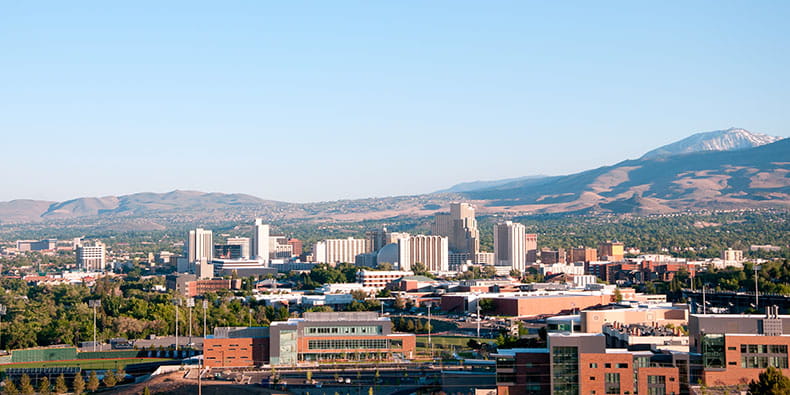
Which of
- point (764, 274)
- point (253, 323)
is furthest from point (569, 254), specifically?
point (253, 323)

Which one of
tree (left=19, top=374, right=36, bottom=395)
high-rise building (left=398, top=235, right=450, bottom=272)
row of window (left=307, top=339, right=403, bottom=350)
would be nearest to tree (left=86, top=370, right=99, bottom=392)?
tree (left=19, top=374, right=36, bottom=395)

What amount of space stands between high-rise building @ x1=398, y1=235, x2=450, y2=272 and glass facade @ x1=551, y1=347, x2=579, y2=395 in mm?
134868

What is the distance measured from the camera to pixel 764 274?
4865 inches

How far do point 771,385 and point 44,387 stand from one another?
1653 inches

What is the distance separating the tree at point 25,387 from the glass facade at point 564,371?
33.2 meters

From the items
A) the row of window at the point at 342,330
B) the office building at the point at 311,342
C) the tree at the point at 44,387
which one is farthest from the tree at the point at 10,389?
the row of window at the point at 342,330

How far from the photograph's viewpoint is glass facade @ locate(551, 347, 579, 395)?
50.4 meters

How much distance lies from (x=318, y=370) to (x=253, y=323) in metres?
32.9

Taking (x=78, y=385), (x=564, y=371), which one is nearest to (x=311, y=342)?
(x=78, y=385)

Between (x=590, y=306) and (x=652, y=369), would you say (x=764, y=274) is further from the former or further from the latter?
(x=652, y=369)

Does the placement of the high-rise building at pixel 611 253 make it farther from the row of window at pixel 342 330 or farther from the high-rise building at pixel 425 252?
the row of window at pixel 342 330

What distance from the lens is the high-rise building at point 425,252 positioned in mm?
188750

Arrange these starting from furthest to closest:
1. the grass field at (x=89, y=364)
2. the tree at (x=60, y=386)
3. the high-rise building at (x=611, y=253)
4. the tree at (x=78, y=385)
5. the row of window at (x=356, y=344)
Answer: the high-rise building at (x=611, y=253), the grass field at (x=89, y=364), the row of window at (x=356, y=344), the tree at (x=60, y=386), the tree at (x=78, y=385)

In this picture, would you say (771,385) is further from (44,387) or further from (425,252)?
(425,252)
